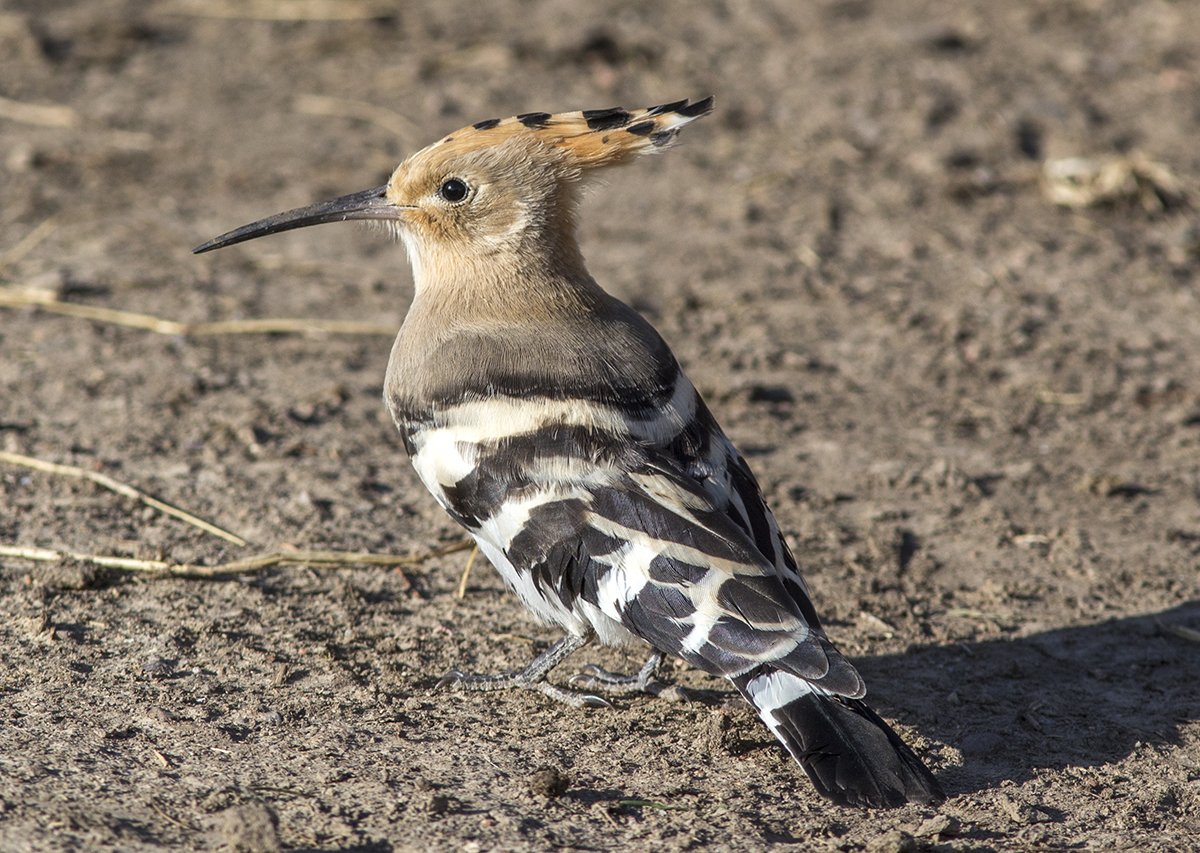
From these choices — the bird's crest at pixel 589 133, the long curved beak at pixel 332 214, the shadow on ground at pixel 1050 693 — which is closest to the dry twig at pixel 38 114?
the long curved beak at pixel 332 214

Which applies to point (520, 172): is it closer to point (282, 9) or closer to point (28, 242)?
point (28, 242)

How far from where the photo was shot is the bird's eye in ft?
12.0

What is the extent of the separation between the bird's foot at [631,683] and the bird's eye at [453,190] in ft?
4.55

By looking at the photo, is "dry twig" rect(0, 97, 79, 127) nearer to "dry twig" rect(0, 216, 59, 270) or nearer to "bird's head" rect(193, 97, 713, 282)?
"dry twig" rect(0, 216, 59, 270)

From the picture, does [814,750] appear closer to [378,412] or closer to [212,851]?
[212,851]

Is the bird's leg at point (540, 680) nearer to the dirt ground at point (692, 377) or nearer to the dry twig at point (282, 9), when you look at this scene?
the dirt ground at point (692, 377)

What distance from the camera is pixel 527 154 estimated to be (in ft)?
11.9

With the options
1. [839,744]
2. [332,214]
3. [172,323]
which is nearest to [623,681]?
[839,744]

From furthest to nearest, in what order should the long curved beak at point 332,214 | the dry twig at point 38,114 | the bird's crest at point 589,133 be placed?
1. the dry twig at point 38,114
2. the long curved beak at point 332,214
3. the bird's crest at point 589,133

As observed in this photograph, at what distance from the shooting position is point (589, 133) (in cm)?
360

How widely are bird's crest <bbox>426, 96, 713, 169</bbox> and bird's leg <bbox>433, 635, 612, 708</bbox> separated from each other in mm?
1361

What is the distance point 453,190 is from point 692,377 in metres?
1.61

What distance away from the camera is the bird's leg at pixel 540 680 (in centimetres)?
331

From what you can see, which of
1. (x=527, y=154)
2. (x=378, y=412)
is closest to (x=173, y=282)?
(x=378, y=412)
